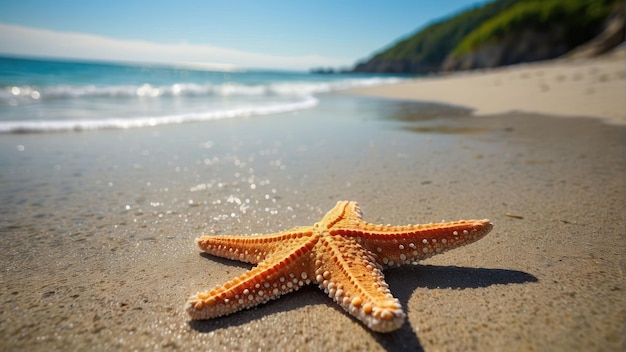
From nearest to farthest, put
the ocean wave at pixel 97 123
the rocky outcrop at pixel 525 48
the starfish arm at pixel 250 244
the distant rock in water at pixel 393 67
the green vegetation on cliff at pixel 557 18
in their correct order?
the starfish arm at pixel 250 244
the ocean wave at pixel 97 123
the green vegetation on cliff at pixel 557 18
the rocky outcrop at pixel 525 48
the distant rock in water at pixel 393 67

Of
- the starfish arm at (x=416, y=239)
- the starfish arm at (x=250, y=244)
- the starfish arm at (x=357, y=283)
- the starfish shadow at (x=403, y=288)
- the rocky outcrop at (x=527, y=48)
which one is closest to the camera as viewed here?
the starfish arm at (x=357, y=283)

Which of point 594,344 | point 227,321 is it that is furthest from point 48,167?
point 594,344

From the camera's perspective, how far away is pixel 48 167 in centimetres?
483

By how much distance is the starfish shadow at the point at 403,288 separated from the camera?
1768mm

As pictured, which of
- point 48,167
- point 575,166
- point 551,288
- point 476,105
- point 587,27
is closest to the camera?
point 551,288

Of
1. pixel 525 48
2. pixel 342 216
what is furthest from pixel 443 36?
pixel 342 216

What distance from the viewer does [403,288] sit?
7.17 ft

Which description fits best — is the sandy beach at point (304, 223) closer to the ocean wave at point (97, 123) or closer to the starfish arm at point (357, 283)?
the starfish arm at point (357, 283)

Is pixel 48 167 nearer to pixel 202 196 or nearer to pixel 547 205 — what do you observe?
pixel 202 196

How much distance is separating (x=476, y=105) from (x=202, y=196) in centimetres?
1048

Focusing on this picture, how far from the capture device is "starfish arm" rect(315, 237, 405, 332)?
1.63 meters

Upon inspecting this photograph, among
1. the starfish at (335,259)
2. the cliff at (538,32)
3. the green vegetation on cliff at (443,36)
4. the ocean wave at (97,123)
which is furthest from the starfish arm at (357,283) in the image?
the green vegetation on cliff at (443,36)

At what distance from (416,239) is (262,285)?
96 centimetres

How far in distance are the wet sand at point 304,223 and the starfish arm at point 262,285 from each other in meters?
0.09
